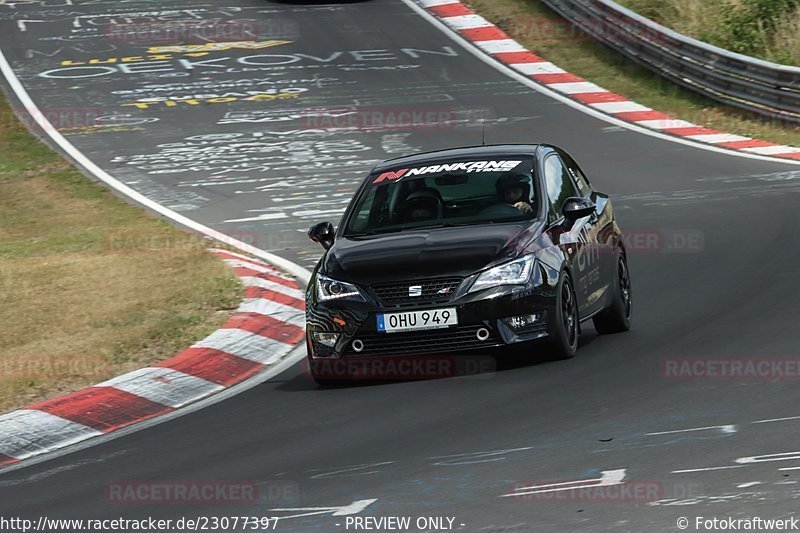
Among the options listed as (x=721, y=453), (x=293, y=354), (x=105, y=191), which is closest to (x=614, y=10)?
(x=105, y=191)

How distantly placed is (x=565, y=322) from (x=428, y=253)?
1046 mm

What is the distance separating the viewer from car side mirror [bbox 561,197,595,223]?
10.4 metres

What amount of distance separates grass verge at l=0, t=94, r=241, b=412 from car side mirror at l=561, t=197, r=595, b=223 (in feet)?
10.3

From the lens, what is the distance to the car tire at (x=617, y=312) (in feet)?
37.1

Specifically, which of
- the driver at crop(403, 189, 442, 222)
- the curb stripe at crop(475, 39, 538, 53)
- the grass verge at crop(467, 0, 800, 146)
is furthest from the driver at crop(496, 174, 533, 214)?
the curb stripe at crop(475, 39, 538, 53)

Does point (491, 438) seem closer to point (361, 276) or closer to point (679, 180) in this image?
point (361, 276)

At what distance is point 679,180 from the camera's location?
18.7 m

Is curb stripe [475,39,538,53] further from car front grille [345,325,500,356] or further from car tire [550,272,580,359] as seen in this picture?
car front grille [345,325,500,356]

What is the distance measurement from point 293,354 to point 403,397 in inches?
91.7

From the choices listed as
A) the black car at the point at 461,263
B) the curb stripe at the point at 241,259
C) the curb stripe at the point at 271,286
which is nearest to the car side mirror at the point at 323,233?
the black car at the point at 461,263

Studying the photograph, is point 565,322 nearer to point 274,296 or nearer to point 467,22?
point 274,296

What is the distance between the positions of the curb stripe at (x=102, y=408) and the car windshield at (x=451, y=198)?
191 cm

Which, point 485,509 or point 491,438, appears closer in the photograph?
point 485,509

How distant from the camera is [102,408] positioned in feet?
32.1
